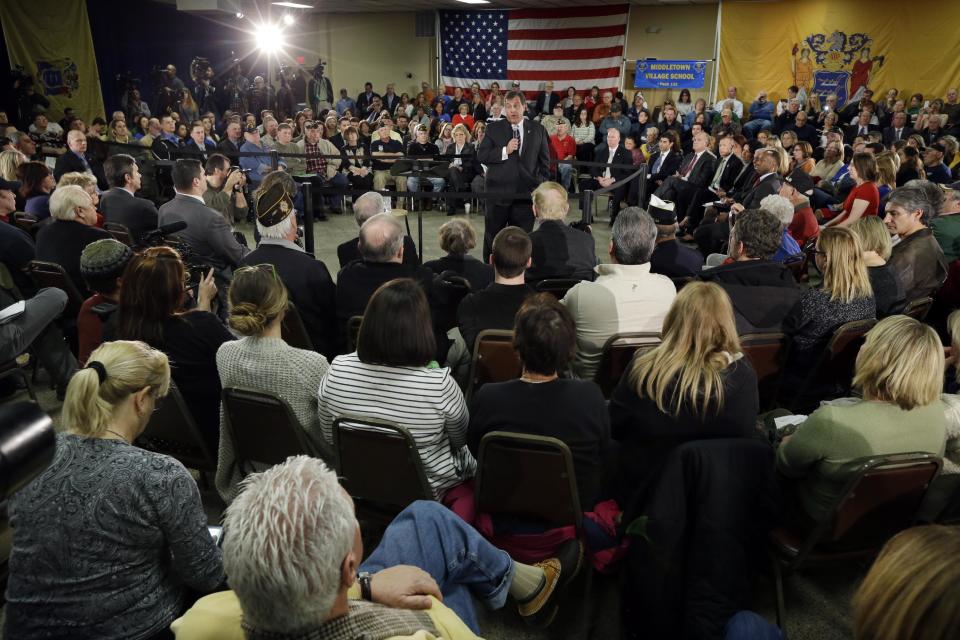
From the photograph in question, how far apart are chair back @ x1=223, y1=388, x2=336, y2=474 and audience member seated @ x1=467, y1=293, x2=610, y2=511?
0.61 metres

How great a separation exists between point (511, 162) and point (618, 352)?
3.66 m

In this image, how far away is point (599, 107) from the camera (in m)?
12.8

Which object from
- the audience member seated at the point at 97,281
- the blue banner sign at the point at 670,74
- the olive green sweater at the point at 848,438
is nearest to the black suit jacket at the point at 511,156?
the audience member seated at the point at 97,281

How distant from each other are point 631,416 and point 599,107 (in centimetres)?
1166

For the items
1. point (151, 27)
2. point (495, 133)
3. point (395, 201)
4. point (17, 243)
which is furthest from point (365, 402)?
point (151, 27)

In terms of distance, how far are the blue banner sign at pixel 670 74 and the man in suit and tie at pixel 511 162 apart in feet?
29.2

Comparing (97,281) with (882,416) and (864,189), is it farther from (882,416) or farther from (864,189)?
(864,189)

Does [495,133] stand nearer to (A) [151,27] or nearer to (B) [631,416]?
(B) [631,416]

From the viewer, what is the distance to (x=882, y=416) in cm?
195

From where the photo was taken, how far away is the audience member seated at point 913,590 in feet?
2.90

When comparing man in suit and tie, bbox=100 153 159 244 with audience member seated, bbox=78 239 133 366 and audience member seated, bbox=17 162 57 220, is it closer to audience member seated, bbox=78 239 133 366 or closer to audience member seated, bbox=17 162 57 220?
audience member seated, bbox=17 162 57 220

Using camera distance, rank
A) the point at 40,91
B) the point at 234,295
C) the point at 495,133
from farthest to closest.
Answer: the point at 40,91
the point at 495,133
the point at 234,295

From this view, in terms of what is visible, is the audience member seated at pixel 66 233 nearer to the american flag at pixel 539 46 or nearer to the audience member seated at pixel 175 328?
the audience member seated at pixel 175 328

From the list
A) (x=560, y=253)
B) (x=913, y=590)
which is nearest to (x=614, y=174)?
(x=560, y=253)
